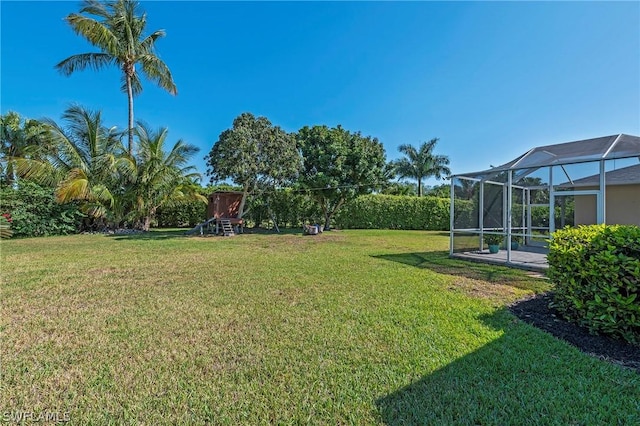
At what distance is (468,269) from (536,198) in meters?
6.29

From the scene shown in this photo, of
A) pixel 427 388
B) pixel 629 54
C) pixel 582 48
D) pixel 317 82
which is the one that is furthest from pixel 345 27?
pixel 427 388

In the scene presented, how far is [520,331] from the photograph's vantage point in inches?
127

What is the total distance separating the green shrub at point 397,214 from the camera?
2072 centimetres

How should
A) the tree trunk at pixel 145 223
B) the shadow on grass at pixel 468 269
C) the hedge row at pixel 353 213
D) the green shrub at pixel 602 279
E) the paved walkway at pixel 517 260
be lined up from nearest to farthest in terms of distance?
the green shrub at pixel 602 279
the shadow on grass at pixel 468 269
the paved walkway at pixel 517 260
the tree trunk at pixel 145 223
the hedge row at pixel 353 213

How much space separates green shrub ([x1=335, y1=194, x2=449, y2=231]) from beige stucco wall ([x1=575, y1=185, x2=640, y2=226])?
1089 cm

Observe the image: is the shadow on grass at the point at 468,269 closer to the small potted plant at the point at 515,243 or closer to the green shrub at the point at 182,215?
the small potted plant at the point at 515,243

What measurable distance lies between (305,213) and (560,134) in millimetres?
14111

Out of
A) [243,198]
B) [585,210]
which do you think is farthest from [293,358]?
[243,198]

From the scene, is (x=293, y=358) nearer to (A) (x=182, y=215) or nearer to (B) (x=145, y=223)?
(B) (x=145, y=223)

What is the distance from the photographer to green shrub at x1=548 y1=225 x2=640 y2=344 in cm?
289

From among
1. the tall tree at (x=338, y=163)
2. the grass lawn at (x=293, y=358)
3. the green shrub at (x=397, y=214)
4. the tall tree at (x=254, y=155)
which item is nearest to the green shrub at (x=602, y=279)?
the grass lawn at (x=293, y=358)

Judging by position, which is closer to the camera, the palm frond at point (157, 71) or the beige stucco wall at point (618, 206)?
the beige stucco wall at point (618, 206)

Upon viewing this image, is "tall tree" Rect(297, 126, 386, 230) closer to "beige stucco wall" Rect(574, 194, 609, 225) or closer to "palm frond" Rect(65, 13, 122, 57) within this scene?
"beige stucco wall" Rect(574, 194, 609, 225)

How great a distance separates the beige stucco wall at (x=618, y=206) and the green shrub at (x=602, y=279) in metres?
8.39
